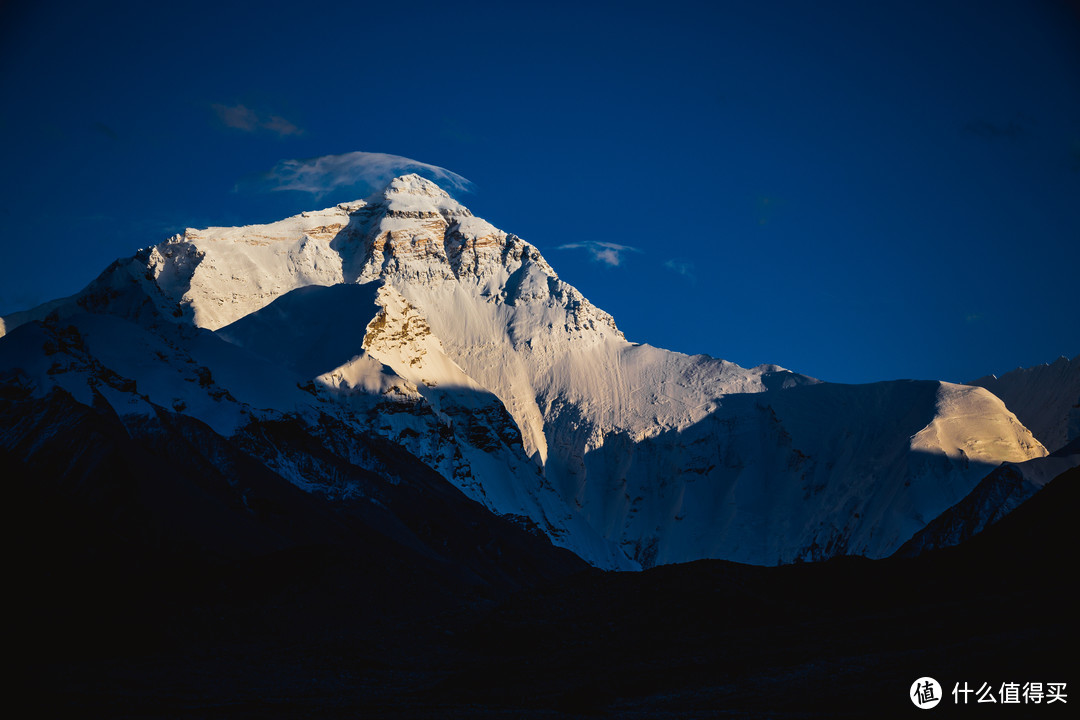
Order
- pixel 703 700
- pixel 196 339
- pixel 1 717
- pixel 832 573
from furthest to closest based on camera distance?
pixel 196 339 < pixel 832 573 < pixel 703 700 < pixel 1 717

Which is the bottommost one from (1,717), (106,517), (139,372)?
(1,717)

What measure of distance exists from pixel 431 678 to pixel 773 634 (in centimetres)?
1903

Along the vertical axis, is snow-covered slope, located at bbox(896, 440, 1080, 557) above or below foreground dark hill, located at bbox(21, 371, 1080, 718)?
above

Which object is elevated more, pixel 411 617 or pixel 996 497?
pixel 996 497

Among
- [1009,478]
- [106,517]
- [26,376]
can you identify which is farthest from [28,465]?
[1009,478]

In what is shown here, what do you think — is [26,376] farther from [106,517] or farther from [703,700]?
[703,700]

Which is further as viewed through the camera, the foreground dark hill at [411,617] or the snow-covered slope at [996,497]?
the snow-covered slope at [996,497]

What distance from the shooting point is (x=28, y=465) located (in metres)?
92.8

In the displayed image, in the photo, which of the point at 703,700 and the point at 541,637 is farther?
the point at 541,637

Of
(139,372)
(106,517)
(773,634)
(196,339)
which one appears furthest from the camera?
(196,339)

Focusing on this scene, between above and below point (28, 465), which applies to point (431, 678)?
below

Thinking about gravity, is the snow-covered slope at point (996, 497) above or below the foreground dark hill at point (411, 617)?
above

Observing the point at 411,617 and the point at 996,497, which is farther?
the point at 996,497

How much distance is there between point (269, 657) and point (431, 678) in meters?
12.5
